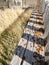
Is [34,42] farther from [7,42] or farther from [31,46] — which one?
[7,42]

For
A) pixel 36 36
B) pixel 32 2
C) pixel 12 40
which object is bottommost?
pixel 32 2

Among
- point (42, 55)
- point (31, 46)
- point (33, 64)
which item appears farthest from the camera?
point (31, 46)

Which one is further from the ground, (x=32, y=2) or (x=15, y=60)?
(x=15, y=60)

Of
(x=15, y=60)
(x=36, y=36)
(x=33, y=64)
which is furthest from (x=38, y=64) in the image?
(x=36, y=36)

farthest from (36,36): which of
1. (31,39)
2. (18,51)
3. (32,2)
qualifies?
(32,2)

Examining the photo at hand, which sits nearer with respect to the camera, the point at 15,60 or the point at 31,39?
the point at 15,60

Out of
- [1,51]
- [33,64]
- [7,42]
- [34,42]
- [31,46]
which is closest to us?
[33,64]

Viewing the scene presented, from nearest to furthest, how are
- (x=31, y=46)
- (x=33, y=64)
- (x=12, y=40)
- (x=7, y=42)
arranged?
(x=33, y=64), (x=31, y=46), (x=7, y=42), (x=12, y=40)

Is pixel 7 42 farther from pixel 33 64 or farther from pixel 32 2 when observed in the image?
pixel 32 2

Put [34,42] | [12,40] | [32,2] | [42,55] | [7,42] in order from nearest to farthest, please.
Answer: [42,55] < [34,42] < [7,42] < [12,40] < [32,2]
